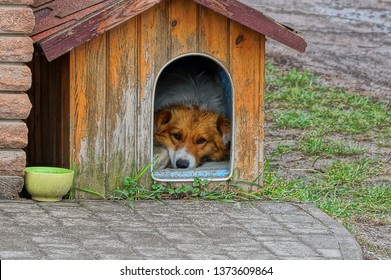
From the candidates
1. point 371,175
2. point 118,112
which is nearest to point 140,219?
point 118,112

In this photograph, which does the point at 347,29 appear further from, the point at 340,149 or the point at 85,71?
the point at 85,71

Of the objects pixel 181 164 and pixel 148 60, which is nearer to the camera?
pixel 148 60

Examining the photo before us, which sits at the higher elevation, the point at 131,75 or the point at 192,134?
the point at 131,75

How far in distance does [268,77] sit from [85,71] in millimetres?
4266

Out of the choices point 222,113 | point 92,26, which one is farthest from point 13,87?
point 222,113

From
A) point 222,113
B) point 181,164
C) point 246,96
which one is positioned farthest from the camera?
point 222,113

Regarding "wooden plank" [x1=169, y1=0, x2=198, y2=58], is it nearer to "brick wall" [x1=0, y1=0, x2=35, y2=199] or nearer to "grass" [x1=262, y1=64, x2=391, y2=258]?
"brick wall" [x1=0, y1=0, x2=35, y2=199]

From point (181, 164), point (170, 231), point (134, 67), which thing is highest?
point (134, 67)

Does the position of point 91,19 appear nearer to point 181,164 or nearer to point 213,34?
point 213,34

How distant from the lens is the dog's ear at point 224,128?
7.89 meters

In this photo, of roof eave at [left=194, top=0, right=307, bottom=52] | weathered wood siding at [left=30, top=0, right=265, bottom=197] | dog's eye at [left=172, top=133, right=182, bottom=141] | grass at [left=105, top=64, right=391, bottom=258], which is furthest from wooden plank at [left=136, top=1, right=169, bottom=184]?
dog's eye at [left=172, top=133, right=182, bottom=141]

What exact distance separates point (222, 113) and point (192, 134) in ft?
1.41

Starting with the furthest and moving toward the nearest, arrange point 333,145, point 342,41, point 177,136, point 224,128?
point 342,41 → point 333,145 → point 224,128 → point 177,136

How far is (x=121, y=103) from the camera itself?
7.00m
